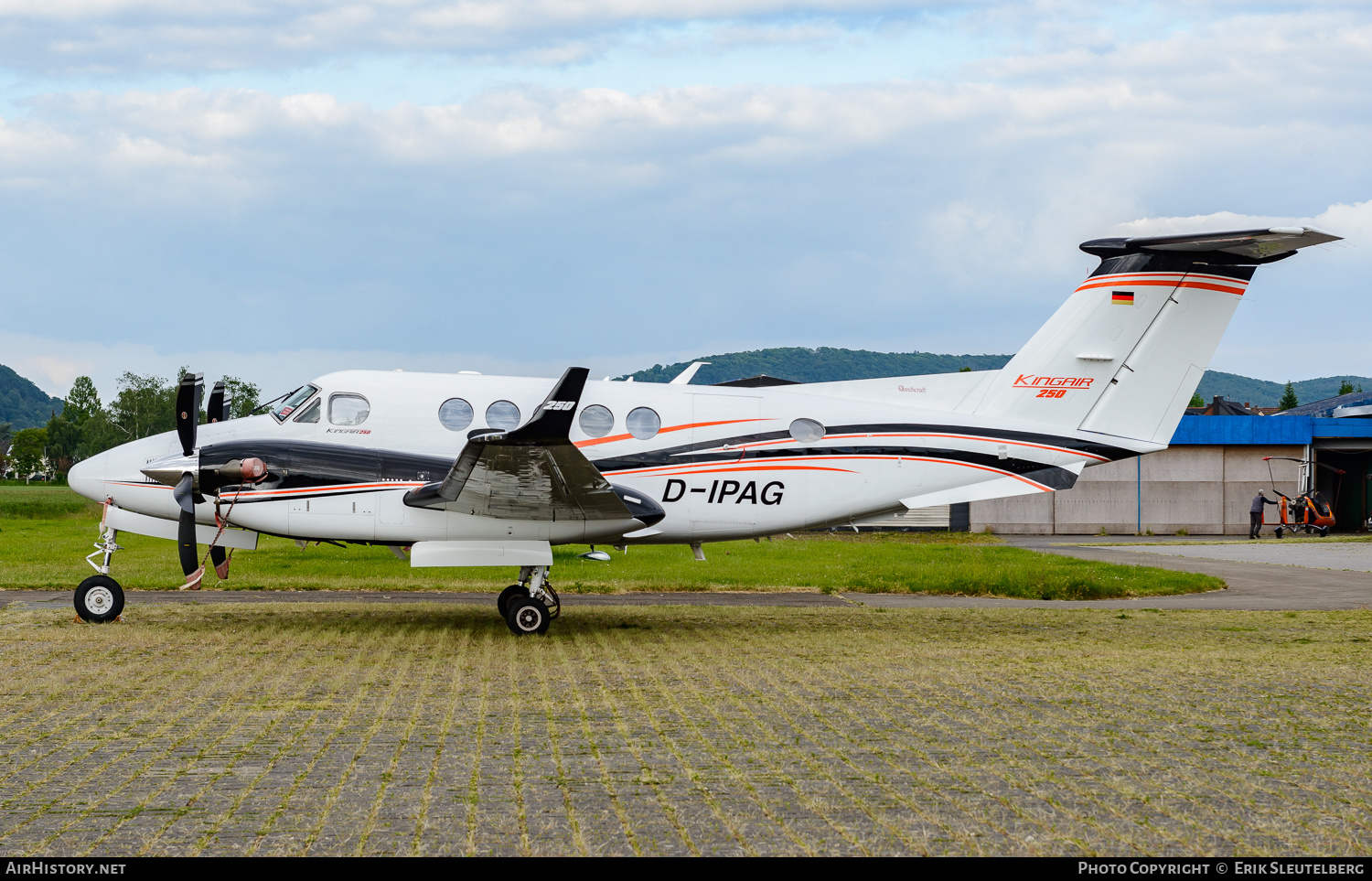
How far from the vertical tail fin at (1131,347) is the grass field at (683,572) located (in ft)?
20.4

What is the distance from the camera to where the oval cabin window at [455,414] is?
12.9 metres

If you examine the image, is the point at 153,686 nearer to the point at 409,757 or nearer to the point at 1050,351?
the point at 409,757

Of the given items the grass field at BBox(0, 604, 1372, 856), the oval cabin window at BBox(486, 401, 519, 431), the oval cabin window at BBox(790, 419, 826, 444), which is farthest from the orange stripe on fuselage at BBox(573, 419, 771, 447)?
the grass field at BBox(0, 604, 1372, 856)

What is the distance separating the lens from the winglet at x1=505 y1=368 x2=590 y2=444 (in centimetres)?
1041

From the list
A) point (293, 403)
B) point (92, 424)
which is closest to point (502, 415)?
point (293, 403)

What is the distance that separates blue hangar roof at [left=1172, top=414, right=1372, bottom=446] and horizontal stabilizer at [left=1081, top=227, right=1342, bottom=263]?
31.4 meters

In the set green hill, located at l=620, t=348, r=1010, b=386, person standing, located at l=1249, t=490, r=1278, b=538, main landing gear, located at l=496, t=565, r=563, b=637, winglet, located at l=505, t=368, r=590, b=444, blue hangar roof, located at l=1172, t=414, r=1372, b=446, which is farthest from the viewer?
green hill, located at l=620, t=348, r=1010, b=386

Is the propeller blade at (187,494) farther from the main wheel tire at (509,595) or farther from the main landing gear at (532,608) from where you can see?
the main landing gear at (532,608)

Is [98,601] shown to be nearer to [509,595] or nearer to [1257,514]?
[509,595]

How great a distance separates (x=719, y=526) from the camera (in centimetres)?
1351

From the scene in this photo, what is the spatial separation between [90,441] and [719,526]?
99.3 m

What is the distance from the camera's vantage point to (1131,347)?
45.7ft

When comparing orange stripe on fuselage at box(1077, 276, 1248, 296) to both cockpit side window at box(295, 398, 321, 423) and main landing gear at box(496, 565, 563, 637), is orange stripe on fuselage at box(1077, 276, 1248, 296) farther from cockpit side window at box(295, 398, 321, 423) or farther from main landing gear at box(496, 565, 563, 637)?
cockpit side window at box(295, 398, 321, 423)

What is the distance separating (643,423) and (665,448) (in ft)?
1.45
